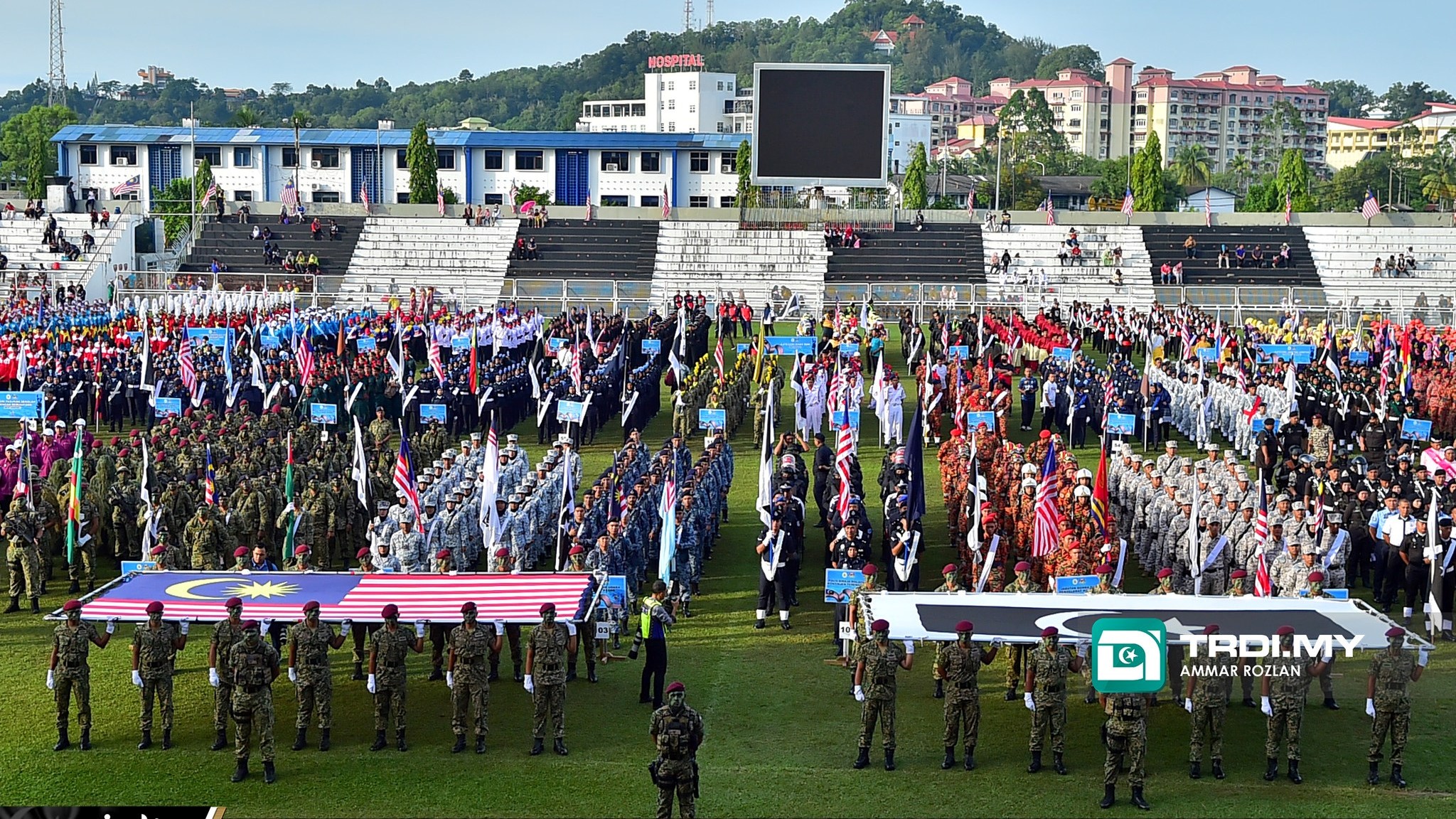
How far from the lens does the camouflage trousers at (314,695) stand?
42.8ft

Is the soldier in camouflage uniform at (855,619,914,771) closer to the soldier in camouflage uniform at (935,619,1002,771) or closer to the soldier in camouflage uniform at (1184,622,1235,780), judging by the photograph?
the soldier in camouflage uniform at (935,619,1002,771)

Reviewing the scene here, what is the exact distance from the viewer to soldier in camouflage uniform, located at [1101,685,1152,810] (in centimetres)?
1194

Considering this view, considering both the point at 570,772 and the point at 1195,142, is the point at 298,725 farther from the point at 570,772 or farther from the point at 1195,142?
the point at 1195,142

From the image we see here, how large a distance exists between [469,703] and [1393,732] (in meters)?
7.10

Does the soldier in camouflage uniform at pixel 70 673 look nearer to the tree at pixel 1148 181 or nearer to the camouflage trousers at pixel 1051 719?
the camouflage trousers at pixel 1051 719

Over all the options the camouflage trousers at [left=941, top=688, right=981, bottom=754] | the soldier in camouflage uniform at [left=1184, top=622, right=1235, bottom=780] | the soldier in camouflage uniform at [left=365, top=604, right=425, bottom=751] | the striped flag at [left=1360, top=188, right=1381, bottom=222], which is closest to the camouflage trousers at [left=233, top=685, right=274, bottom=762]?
the soldier in camouflage uniform at [left=365, top=604, right=425, bottom=751]

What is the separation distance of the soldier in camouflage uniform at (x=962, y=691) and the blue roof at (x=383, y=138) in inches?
2519

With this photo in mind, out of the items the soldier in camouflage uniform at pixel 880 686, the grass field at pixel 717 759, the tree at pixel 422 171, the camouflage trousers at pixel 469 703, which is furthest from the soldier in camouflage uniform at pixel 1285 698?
the tree at pixel 422 171

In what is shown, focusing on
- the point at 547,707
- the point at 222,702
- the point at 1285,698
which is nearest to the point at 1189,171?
the point at 1285,698

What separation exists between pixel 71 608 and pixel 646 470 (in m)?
8.62

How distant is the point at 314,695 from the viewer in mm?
13156

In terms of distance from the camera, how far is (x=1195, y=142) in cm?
17662

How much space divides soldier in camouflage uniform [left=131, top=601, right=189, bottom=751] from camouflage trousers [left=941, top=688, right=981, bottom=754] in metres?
6.12

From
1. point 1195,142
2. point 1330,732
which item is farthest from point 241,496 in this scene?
point 1195,142
